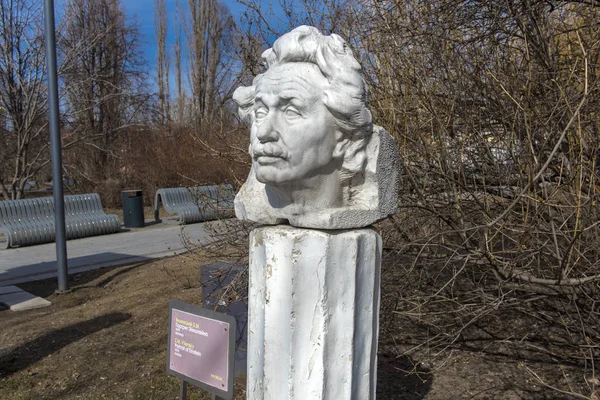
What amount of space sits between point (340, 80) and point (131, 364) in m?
3.63

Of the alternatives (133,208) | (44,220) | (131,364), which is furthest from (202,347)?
(133,208)

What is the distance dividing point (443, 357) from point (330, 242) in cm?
334

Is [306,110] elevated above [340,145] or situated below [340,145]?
above

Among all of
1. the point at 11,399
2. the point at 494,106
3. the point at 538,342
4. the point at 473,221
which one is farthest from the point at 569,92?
the point at 11,399

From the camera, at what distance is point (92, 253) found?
30.5 feet

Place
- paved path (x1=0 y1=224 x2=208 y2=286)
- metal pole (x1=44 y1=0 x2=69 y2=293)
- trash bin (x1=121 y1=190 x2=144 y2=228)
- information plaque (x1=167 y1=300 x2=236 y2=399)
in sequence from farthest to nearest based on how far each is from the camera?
trash bin (x1=121 y1=190 x2=144 y2=228), paved path (x1=0 y1=224 x2=208 y2=286), metal pole (x1=44 y1=0 x2=69 y2=293), information plaque (x1=167 y1=300 x2=236 y2=399)

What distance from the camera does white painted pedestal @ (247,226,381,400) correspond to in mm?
2043

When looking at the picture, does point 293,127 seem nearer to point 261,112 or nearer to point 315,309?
point 261,112

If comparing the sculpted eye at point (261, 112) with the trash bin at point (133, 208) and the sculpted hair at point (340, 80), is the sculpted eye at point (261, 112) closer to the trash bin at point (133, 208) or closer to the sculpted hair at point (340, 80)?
the sculpted hair at point (340, 80)

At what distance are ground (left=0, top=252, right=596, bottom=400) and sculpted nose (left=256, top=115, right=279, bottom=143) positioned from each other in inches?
91.1

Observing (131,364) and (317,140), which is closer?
(317,140)

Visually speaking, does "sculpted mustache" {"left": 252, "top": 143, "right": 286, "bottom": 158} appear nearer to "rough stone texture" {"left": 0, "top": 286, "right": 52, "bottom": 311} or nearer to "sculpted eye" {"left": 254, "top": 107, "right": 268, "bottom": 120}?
"sculpted eye" {"left": 254, "top": 107, "right": 268, "bottom": 120}

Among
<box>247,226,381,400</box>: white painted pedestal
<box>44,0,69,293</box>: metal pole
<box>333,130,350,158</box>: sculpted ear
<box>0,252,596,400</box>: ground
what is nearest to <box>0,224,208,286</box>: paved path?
<box>44,0,69,293</box>: metal pole

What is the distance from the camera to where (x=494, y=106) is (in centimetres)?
411
